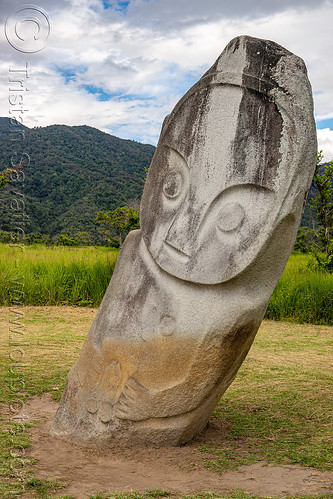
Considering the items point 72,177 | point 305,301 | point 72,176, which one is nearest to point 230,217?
point 305,301

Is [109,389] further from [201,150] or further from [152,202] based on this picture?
[201,150]

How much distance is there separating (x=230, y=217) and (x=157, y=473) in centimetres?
158

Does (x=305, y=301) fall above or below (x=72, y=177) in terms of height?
below

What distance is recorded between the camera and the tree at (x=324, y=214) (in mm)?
11312

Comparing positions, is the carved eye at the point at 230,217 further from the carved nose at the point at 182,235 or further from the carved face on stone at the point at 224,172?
the carved nose at the point at 182,235

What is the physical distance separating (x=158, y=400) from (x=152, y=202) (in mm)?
1273

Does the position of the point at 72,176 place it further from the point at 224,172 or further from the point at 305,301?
the point at 224,172

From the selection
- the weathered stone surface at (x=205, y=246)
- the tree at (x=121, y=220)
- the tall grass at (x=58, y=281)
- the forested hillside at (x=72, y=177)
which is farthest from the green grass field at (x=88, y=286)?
the forested hillside at (x=72, y=177)

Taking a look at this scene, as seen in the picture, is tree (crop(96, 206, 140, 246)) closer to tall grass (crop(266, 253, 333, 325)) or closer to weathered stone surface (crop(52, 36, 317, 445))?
tall grass (crop(266, 253, 333, 325))

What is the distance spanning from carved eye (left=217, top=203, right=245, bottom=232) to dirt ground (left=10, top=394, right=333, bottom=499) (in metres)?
1.45

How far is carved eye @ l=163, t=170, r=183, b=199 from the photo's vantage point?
3.49 metres

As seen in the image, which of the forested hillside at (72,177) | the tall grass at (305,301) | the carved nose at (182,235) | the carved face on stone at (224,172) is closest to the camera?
the carved face on stone at (224,172)

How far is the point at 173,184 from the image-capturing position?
351cm

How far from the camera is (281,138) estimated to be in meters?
3.17
